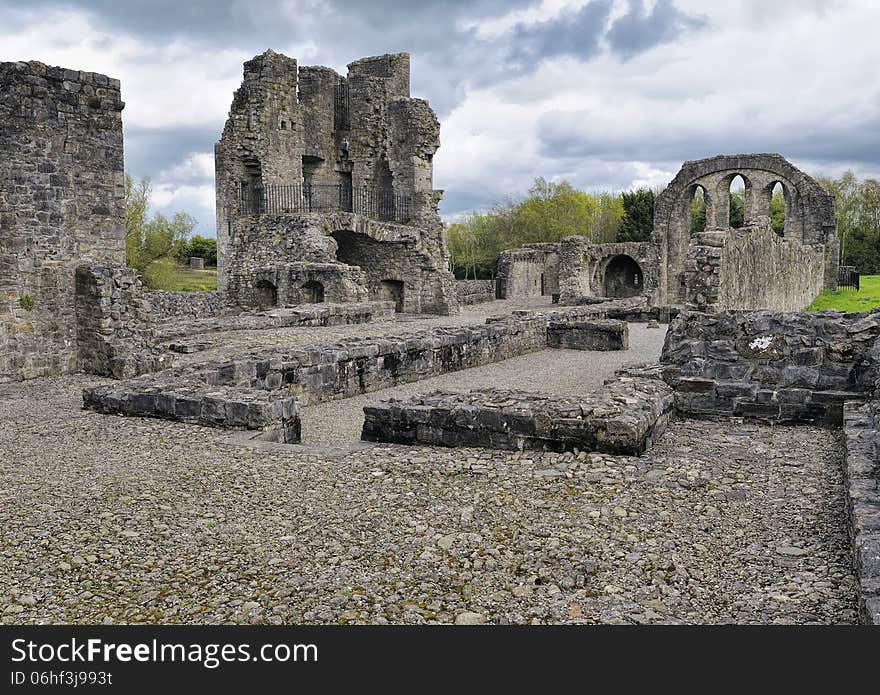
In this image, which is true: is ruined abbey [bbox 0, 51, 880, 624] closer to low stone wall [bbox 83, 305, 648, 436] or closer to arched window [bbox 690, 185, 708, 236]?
low stone wall [bbox 83, 305, 648, 436]

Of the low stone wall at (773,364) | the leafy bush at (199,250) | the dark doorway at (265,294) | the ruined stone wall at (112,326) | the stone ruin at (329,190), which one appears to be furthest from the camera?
the leafy bush at (199,250)

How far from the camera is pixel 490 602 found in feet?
11.3

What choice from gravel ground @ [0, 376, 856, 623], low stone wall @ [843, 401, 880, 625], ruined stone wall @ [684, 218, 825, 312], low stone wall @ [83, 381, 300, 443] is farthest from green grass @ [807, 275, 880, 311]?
gravel ground @ [0, 376, 856, 623]

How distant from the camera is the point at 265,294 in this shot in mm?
21109

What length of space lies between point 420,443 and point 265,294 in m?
15.5

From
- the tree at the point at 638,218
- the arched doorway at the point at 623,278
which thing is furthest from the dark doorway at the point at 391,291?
the tree at the point at 638,218

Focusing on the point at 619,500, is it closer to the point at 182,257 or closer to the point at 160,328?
the point at 160,328

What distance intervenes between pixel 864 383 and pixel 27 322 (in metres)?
9.60

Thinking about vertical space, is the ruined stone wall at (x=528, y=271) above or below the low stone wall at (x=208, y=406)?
above

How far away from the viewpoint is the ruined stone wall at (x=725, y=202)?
1208 inches

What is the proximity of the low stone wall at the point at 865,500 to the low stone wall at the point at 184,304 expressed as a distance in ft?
60.2

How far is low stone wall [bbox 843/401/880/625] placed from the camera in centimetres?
321

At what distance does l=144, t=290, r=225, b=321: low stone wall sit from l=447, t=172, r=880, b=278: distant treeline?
25120 millimetres

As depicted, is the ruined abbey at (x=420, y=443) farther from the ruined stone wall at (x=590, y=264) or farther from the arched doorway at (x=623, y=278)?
the arched doorway at (x=623, y=278)
